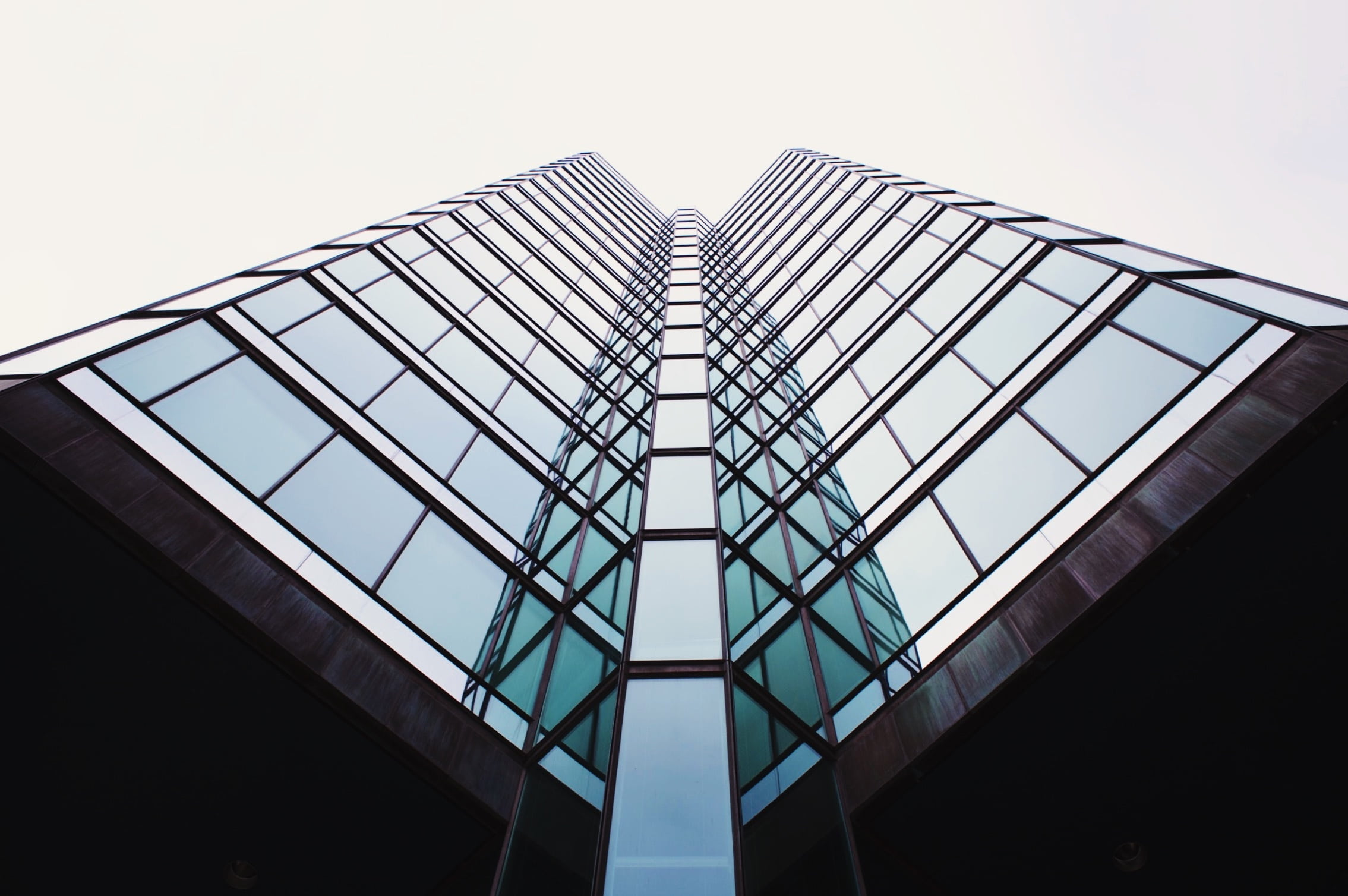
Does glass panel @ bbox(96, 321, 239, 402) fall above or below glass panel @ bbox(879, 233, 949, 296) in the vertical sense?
below

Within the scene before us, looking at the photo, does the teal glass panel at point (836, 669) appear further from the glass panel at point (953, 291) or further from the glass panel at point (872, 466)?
the glass panel at point (953, 291)

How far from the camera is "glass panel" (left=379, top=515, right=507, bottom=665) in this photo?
10141 millimetres

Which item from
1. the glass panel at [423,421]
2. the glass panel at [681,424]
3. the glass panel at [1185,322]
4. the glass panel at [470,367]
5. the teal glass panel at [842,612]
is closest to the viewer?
the glass panel at [1185,322]

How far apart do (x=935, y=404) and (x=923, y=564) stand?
13.1ft

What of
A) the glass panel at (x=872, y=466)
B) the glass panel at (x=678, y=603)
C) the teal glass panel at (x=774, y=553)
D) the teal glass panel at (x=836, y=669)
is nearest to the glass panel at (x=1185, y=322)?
the glass panel at (x=872, y=466)

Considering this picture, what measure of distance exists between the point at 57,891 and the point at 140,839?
1.27m

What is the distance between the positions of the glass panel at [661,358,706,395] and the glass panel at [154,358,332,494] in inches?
404

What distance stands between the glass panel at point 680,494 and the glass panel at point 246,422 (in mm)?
5483

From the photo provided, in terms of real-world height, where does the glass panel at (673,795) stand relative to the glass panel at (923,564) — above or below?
below

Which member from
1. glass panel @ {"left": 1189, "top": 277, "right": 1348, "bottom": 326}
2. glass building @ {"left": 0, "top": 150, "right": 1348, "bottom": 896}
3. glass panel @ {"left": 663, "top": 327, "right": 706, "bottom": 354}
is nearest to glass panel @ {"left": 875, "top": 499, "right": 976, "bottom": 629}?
glass building @ {"left": 0, "top": 150, "right": 1348, "bottom": 896}

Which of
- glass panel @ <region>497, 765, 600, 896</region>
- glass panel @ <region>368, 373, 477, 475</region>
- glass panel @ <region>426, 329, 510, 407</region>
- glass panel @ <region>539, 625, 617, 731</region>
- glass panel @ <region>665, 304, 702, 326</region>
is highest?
glass panel @ <region>665, 304, 702, 326</region>

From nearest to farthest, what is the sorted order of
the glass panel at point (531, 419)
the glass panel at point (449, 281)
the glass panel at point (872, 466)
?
the glass panel at point (872, 466) < the glass panel at point (531, 419) < the glass panel at point (449, 281)

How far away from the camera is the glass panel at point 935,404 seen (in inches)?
535

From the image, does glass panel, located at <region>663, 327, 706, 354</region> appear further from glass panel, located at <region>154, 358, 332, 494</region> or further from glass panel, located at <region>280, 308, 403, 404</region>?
glass panel, located at <region>154, 358, 332, 494</region>
